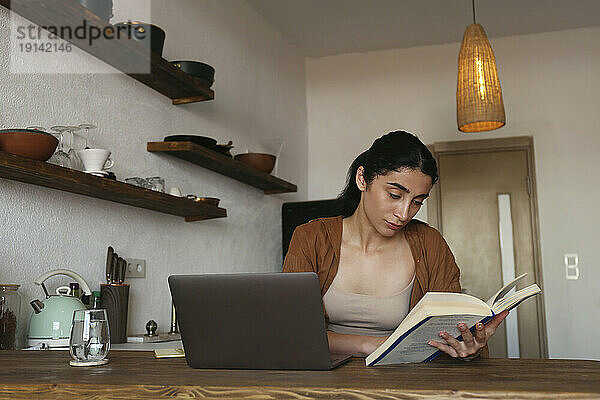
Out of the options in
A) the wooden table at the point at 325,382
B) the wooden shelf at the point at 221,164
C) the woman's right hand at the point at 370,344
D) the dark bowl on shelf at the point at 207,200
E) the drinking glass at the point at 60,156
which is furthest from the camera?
the dark bowl on shelf at the point at 207,200

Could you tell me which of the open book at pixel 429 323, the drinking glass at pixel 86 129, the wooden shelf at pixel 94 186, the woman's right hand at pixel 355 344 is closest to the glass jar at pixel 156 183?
the wooden shelf at pixel 94 186

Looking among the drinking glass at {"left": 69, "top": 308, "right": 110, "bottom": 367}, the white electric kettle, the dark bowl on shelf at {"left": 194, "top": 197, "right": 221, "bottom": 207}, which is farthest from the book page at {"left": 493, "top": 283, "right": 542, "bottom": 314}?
the dark bowl on shelf at {"left": 194, "top": 197, "right": 221, "bottom": 207}

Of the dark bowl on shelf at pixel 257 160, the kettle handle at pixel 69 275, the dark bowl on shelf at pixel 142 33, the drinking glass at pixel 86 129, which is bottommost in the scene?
the kettle handle at pixel 69 275

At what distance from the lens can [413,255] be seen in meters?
1.87

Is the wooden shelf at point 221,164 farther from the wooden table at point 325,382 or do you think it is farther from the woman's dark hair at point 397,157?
the wooden table at point 325,382

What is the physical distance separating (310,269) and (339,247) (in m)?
Result: 0.14

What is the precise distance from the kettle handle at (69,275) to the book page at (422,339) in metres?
1.19

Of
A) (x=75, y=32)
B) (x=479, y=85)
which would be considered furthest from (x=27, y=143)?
(x=479, y=85)

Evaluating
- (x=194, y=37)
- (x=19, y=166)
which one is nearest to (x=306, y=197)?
(x=194, y=37)

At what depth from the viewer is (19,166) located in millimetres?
1714

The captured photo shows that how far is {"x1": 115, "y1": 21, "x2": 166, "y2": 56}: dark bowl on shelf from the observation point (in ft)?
7.38

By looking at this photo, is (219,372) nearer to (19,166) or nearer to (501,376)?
(501,376)

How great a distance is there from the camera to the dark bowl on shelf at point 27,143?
1.73m

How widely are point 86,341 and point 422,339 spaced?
2.24 ft
